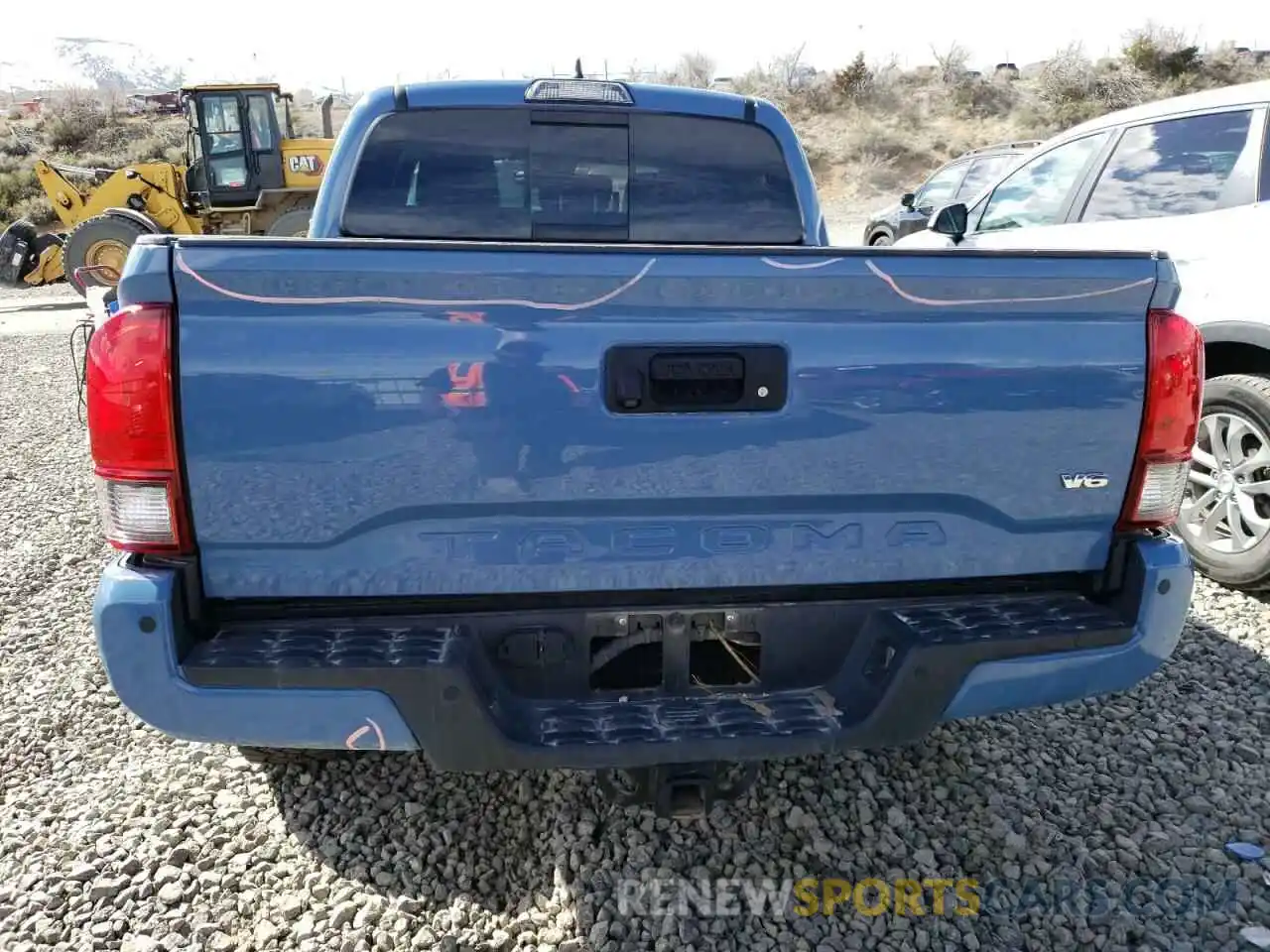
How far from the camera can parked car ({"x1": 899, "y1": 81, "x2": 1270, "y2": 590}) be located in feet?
13.7

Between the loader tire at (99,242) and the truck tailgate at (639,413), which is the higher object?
the truck tailgate at (639,413)

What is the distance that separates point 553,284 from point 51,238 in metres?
18.7

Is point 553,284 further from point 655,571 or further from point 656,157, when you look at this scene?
point 656,157

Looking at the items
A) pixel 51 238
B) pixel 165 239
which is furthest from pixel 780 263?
pixel 51 238

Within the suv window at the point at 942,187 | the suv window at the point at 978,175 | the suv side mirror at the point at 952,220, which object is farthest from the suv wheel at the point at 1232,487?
the suv window at the point at 942,187

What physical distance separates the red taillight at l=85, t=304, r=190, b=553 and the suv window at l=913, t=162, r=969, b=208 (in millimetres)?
11567

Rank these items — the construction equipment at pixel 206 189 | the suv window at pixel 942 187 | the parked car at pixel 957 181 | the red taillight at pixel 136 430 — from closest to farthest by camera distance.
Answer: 1. the red taillight at pixel 136 430
2. the parked car at pixel 957 181
3. the suv window at pixel 942 187
4. the construction equipment at pixel 206 189

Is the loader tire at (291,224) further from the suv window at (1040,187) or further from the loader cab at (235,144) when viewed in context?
the suv window at (1040,187)

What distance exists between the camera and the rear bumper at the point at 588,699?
1989mm

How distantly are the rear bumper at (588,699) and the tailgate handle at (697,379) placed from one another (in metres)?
0.58

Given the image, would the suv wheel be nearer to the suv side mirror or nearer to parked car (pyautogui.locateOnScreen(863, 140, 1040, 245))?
the suv side mirror

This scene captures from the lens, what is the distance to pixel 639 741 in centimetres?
206

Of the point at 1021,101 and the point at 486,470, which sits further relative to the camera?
the point at 1021,101

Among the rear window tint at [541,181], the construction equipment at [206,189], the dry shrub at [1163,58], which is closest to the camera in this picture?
the rear window tint at [541,181]
